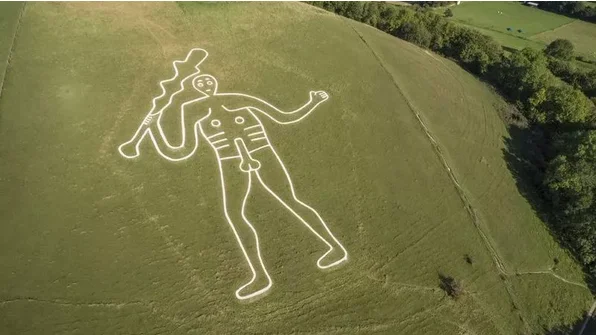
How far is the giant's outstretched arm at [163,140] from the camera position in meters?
39.2

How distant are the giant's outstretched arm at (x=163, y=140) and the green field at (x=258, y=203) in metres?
0.79

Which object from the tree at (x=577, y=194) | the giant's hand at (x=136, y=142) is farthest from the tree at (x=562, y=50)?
the giant's hand at (x=136, y=142)

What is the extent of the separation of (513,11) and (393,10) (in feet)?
128

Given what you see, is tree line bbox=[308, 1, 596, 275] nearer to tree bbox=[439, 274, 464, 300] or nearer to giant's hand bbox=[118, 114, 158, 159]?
tree bbox=[439, 274, 464, 300]

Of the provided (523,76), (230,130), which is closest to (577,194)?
(523,76)

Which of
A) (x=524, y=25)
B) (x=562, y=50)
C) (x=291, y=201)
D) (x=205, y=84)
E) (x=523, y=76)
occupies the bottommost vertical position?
(x=291, y=201)

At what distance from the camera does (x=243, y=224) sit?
116 ft

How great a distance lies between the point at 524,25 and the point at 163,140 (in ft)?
241

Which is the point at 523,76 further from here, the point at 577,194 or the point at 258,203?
the point at 258,203

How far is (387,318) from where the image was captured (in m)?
31.1

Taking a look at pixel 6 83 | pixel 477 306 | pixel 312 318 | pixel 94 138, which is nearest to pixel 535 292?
pixel 477 306

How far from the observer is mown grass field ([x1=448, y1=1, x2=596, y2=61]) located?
79.2 m

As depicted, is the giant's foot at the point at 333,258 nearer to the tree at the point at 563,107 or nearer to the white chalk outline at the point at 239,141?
the white chalk outline at the point at 239,141

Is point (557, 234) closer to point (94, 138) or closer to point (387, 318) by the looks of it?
point (387, 318)
